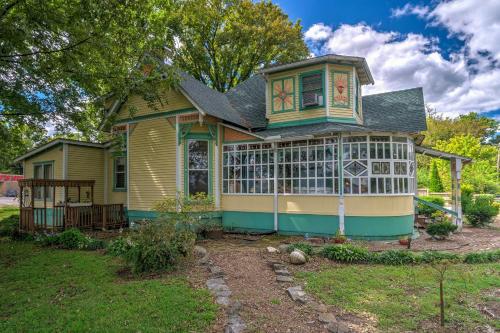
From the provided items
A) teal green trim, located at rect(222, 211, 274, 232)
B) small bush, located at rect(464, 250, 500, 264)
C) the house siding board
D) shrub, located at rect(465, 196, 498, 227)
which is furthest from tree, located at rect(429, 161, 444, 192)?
teal green trim, located at rect(222, 211, 274, 232)

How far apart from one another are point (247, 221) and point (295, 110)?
4.48 metres

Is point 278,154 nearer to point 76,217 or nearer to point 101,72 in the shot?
point 101,72

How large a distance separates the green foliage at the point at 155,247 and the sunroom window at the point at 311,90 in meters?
7.08

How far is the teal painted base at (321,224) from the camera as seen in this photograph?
941cm

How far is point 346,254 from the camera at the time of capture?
7.24 m

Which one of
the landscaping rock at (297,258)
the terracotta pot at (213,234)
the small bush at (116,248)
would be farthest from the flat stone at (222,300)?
the terracotta pot at (213,234)

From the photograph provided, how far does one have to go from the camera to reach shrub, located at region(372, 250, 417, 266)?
23.2 feet

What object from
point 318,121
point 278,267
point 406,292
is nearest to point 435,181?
point 318,121

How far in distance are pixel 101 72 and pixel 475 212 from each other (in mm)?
14729

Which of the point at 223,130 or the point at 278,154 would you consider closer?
the point at 278,154

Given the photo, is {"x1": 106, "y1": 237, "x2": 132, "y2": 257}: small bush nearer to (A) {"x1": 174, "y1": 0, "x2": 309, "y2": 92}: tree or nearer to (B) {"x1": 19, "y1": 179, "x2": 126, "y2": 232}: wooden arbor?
(B) {"x1": 19, "y1": 179, "x2": 126, "y2": 232}: wooden arbor

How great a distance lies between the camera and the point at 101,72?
8.73 metres

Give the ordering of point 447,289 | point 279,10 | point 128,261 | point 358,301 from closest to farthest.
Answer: point 358,301 → point 447,289 → point 128,261 → point 279,10

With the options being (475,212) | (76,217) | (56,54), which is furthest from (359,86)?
(76,217)
